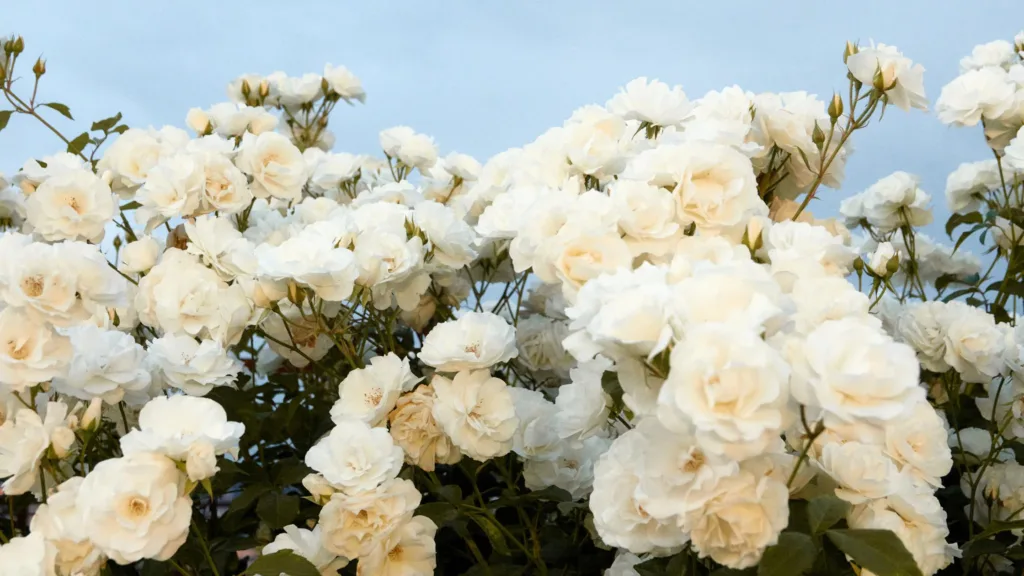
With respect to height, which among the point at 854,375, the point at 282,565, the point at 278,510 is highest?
the point at 854,375

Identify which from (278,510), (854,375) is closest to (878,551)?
(854,375)

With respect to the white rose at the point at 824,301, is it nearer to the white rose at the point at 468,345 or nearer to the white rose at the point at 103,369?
the white rose at the point at 468,345

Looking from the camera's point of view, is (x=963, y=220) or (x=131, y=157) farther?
(x=963, y=220)

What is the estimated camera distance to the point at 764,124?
154cm

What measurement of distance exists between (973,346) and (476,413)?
91 cm

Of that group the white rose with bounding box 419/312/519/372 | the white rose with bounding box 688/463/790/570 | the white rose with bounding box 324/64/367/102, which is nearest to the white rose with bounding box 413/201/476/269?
the white rose with bounding box 419/312/519/372

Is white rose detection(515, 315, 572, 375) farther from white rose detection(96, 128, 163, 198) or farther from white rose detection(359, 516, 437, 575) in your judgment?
white rose detection(96, 128, 163, 198)

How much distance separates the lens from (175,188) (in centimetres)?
166

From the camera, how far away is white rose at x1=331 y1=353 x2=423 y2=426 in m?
1.36

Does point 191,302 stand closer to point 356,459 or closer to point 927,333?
point 356,459

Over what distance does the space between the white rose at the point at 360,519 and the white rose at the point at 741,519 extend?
0.48 metres

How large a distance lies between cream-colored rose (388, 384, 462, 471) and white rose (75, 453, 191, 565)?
36 cm

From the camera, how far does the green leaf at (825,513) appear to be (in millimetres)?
909

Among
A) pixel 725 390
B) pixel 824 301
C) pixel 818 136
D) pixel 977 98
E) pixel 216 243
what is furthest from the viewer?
pixel 977 98
